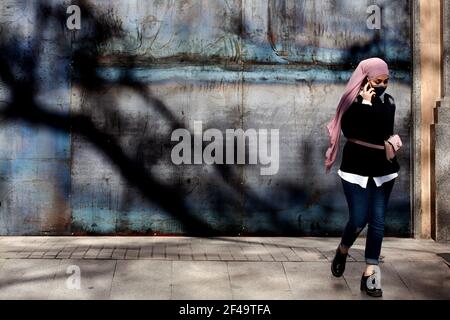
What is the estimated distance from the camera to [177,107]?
822cm

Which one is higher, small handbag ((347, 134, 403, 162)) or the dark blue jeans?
small handbag ((347, 134, 403, 162))

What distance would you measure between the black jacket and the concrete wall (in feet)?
9.03

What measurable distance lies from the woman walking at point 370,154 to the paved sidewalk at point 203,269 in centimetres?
52

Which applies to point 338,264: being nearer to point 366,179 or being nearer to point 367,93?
point 366,179

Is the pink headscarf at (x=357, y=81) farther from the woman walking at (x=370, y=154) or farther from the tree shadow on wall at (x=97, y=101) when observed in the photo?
the tree shadow on wall at (x=97, y=101)

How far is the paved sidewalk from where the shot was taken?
565 centimetres

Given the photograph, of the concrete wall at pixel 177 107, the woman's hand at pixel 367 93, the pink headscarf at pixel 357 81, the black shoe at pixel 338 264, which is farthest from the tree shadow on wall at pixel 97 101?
the woman's hand at pixel 367 93

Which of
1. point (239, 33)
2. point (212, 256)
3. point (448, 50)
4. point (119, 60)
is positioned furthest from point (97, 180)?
point (448, 50)

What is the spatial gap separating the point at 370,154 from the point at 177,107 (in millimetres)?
3300

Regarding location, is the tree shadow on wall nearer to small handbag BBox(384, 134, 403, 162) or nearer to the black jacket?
the black jacket

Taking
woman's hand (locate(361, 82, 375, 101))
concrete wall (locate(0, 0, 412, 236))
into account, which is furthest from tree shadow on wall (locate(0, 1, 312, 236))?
woman's hand (locate(361, 82, 375, 101))

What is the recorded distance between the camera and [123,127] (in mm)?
8195

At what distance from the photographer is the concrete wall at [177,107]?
8.15 metres

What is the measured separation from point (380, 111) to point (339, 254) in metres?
1.36
